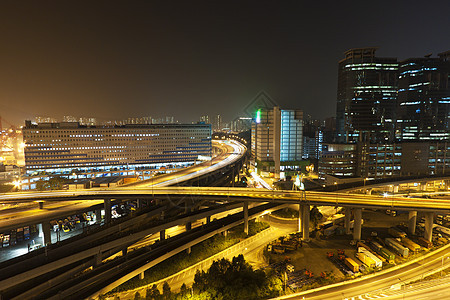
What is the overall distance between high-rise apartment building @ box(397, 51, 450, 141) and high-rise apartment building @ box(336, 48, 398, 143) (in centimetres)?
381

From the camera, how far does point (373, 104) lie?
8131 cm

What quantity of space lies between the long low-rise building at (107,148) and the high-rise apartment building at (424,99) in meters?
69.1

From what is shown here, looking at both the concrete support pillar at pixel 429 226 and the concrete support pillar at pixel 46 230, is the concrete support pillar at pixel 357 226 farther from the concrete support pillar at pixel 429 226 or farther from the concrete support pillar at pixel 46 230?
the concrete support pillar at pixel 46 230

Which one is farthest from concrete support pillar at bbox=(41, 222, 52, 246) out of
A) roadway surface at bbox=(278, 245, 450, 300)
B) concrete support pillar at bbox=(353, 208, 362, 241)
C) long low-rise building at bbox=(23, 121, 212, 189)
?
long low-rise building at bbox=(23, 121, 212, 189)

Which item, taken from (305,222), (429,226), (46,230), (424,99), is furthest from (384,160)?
(46,230)

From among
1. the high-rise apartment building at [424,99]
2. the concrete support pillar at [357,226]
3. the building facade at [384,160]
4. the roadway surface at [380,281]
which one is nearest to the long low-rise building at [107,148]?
the building facade at [384,160]

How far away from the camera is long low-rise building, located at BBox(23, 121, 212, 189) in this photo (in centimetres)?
6694

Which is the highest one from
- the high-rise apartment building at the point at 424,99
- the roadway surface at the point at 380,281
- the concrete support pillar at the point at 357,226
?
the high-rise apartment building at the point at 424,99

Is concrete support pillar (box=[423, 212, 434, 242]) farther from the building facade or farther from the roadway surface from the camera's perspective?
the building facade

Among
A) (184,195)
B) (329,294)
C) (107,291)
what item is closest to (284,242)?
(329,294)

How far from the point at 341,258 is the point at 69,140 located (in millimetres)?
75775

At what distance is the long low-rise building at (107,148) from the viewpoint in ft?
220

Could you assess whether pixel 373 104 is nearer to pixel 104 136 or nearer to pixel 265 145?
pixel 265 145

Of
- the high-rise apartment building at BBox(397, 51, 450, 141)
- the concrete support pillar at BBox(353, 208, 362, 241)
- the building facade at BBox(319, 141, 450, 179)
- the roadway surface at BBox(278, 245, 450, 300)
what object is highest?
the high-rise apartment building at BBox(397, 51, 450, 141)
